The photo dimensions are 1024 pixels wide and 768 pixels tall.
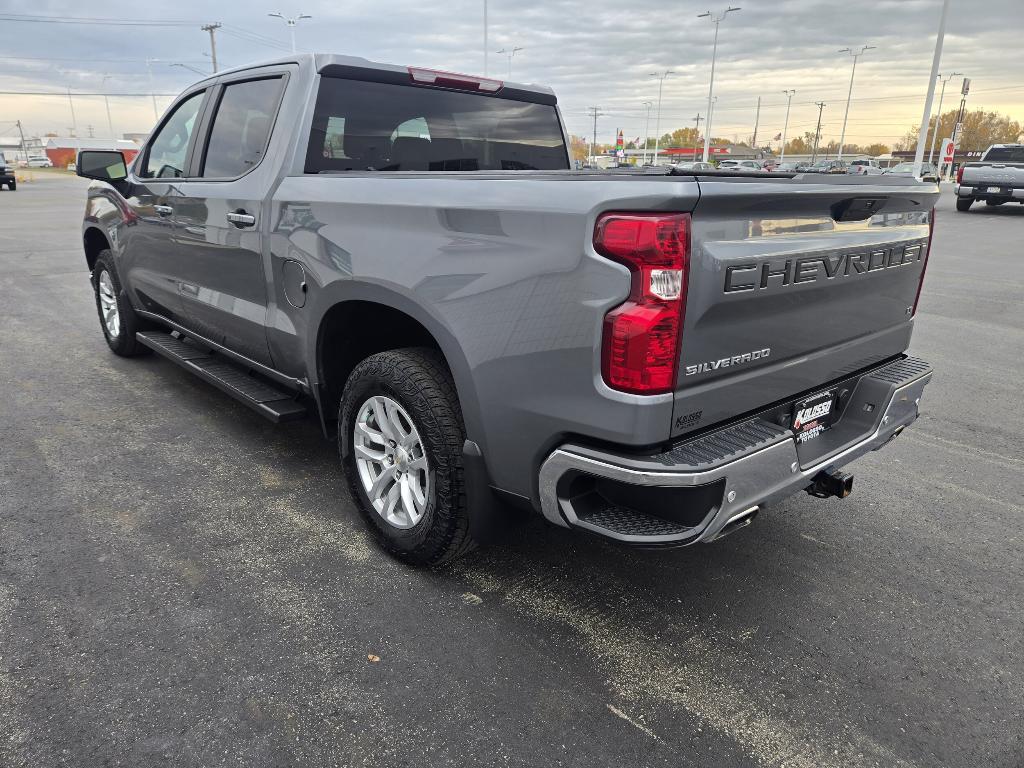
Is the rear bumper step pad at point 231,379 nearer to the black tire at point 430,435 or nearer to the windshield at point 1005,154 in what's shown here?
the black tire at point 430,435

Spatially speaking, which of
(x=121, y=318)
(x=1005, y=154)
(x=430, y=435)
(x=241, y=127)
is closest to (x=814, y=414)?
(x=430, y=435)

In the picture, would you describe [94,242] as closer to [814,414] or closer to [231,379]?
[231,379]

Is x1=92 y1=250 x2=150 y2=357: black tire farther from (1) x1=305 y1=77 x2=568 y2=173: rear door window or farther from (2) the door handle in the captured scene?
(1) x1=305 y1=77 x2=568 y2=173: rear door window

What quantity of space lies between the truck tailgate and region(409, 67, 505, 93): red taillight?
2.16m

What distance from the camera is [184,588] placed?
2.77 meters

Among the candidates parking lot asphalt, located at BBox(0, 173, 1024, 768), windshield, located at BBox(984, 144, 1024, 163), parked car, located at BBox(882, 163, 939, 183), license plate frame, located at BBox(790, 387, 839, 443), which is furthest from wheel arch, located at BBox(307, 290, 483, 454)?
windshield, located at BBox(984, 144, 1024, 163)

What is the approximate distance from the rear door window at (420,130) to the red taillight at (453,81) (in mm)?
38

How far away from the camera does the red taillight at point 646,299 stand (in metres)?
1.94

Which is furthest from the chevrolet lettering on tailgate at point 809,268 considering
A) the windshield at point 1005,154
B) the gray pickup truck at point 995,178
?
the windshield at point 1005,154

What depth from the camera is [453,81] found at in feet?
12.7

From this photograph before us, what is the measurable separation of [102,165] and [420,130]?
2441 millimetres

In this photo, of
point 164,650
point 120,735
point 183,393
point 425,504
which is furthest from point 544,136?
point 120,735

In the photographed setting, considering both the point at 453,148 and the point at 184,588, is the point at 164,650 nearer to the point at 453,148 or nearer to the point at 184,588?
the point at 184,588

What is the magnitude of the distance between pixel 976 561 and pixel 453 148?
10.2 ft
